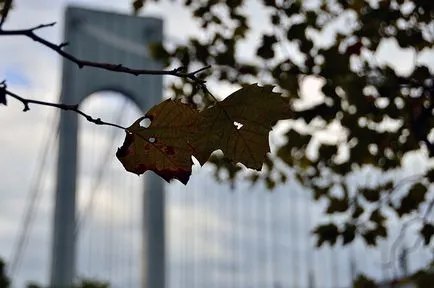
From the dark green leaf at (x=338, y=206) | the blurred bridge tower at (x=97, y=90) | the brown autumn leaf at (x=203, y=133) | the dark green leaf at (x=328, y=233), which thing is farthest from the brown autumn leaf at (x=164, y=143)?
the blurred bridge tower at (x=97, y=90)

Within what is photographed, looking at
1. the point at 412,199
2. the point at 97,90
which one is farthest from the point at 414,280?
the point at 97,90

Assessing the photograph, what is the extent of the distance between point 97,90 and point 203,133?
15.3 metres

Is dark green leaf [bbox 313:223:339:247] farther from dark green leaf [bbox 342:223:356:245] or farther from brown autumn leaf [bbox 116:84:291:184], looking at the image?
brown autumn leaf [bbox 116:84:291:184]

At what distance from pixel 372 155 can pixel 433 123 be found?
37 cm

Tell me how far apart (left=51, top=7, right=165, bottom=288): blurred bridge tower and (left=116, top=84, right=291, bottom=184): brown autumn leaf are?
1272 cm

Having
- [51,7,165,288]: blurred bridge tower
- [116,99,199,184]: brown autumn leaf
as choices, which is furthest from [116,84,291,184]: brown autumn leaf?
[51,7,165,288]: blurred bridge tower

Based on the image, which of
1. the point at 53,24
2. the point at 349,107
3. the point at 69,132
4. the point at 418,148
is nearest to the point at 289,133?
the point at 349,107

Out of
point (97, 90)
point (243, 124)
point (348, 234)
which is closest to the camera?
point (243, 124)

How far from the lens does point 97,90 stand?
50.9 feet

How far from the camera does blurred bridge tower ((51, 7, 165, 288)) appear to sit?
14.6 metres

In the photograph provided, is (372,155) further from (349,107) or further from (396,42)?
(396,42)

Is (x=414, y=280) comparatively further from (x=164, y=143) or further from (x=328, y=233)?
(x=164, y=143)

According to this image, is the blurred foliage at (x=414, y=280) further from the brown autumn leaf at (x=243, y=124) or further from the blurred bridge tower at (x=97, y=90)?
the blurred bridge tower at (x=97, y=90)

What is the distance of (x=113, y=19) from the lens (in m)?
18.3
